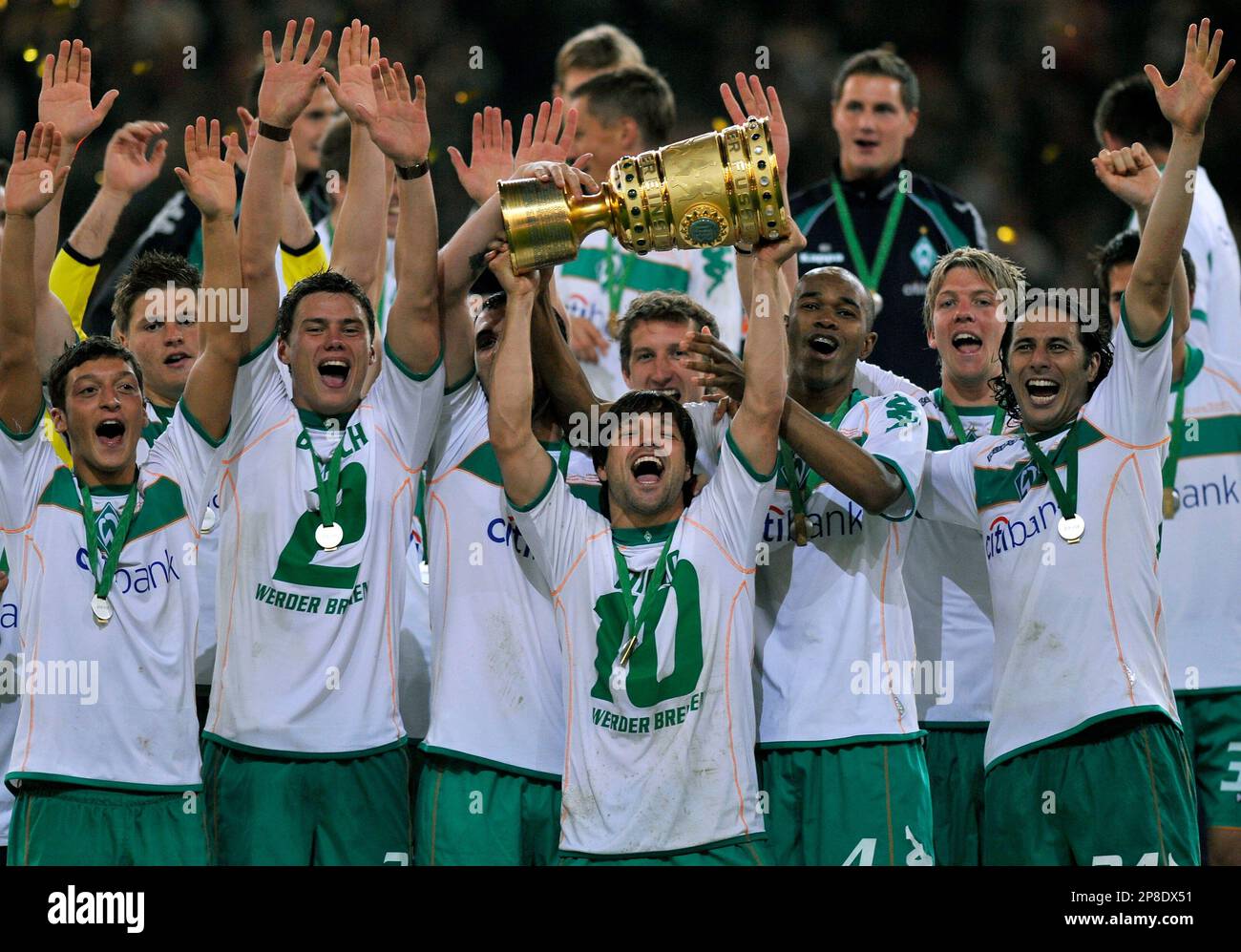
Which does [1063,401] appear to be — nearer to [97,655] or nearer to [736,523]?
[736,523]

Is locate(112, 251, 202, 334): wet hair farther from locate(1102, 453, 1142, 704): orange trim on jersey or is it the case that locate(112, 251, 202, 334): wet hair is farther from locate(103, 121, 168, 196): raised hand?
locate(1102, 453, 1142, 704): orange trim on jersey

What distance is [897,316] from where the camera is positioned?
6848mm

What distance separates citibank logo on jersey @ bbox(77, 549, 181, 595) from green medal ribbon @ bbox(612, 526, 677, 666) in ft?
4.15

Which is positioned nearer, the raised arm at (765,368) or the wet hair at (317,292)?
the raised arm at (765,368)

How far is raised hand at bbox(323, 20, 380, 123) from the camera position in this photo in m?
4.92

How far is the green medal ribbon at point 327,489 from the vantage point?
15.6ft

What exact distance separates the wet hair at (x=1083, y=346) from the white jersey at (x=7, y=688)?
3.08 meters

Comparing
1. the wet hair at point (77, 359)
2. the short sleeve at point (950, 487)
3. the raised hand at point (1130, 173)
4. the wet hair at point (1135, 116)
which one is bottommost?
the short sleeve at point (950, 487)

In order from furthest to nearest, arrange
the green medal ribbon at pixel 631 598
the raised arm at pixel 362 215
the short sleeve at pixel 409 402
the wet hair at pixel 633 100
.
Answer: the wet hair at pixel 633 100, the raised arm at pixel 362 215, the short sleeve at pixel 409 402, the green medal ribbon at pixel 631 598

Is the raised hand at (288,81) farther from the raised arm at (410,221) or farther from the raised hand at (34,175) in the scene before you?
the raised hand at (34,175)

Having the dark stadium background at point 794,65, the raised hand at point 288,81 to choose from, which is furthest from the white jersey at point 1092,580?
the dark stadium background at point 794,65

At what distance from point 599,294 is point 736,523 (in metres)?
2.58

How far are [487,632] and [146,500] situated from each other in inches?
40.6

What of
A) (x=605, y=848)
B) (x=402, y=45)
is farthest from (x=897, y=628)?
(x=402, y=45)
